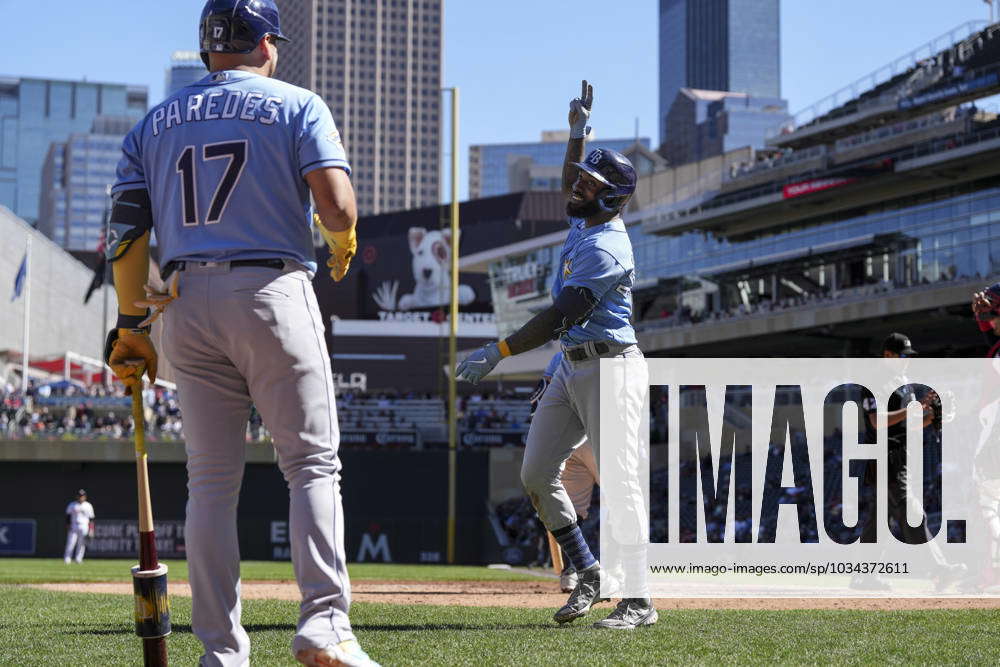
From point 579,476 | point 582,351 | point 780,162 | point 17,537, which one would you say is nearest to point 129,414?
point 17,537

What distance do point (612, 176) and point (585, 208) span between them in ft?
0.68

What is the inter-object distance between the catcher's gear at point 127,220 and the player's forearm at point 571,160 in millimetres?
2729

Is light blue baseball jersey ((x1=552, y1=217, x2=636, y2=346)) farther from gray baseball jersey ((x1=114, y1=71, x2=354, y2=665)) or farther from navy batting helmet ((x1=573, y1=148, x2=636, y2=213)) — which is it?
gray baseball jersey ((x1=114, y1=71, x2=354, y2=665))

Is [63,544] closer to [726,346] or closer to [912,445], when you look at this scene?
[726,346]

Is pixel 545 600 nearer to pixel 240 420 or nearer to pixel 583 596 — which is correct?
pixel 583 596

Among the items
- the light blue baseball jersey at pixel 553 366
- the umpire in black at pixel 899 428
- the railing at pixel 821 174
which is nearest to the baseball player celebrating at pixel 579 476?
the light blue baseball jersey at pixel 553 366

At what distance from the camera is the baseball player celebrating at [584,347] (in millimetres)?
5590

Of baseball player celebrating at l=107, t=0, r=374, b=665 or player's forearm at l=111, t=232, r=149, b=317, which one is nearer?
baseball player celebrating at l=107, t=0, r=374, b=665

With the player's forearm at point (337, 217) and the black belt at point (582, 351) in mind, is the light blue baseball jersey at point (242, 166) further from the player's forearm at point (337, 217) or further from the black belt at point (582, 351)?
the black belt at point (582, 351)

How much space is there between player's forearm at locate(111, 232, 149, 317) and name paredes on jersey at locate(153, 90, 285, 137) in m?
0.41

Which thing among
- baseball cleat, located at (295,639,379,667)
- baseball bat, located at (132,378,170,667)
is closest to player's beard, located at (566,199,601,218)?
baseball bat, located at (132,378,170,667)

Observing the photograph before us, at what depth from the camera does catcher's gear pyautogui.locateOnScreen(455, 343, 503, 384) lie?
5.27 meters

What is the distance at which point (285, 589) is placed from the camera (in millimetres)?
9789

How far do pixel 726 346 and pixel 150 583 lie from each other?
148ft
